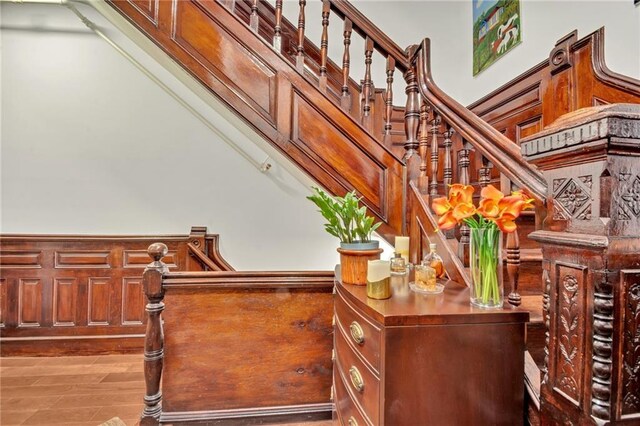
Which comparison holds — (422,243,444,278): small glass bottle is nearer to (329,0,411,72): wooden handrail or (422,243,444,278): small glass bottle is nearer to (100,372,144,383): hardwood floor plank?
(329,0,411,72): wooden handrail

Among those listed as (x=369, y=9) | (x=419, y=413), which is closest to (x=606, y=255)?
(x=419, y=413)

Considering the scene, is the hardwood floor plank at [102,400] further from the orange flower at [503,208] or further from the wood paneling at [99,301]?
the orange flower at [503,208]

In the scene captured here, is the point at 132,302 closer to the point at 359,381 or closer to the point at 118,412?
the point at 118,412

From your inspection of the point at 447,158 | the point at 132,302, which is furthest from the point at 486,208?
the point at 132,302

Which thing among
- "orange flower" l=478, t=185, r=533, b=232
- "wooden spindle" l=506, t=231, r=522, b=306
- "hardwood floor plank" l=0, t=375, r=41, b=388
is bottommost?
"hardwood floor plank" l=0, t=375, r=41, b=388

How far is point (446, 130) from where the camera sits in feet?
4.45

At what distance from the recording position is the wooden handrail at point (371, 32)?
172 centimetres

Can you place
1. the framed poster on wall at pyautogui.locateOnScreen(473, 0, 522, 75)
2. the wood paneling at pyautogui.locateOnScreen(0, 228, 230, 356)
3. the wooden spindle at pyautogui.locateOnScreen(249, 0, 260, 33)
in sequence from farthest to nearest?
the wood paneling at pyautogui.locateOnScreen(0, 228, 230, 356), the framed poster on wall at pyautogui.locateOnScreen(473, 0, 522, 75), the wooden spindle at pyautogui.locateOnScreen(249, 0, 260, 33)

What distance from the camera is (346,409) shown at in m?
0.93

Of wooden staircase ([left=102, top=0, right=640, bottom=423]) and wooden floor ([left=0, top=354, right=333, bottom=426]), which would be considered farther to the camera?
wooden floor ([left=0, top=354, right=333, bottom=426])

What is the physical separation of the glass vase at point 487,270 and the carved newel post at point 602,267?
158mm

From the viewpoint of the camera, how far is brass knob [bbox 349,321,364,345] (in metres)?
0.81

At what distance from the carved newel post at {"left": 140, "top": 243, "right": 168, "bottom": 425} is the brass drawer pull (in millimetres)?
936

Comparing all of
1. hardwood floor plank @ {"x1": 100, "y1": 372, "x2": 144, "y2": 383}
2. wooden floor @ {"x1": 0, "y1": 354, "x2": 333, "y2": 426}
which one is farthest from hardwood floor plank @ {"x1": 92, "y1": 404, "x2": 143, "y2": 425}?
hardwood floor plank @ {"x1": 100, "y1": 372, "x2": 144, "y2": 383}
